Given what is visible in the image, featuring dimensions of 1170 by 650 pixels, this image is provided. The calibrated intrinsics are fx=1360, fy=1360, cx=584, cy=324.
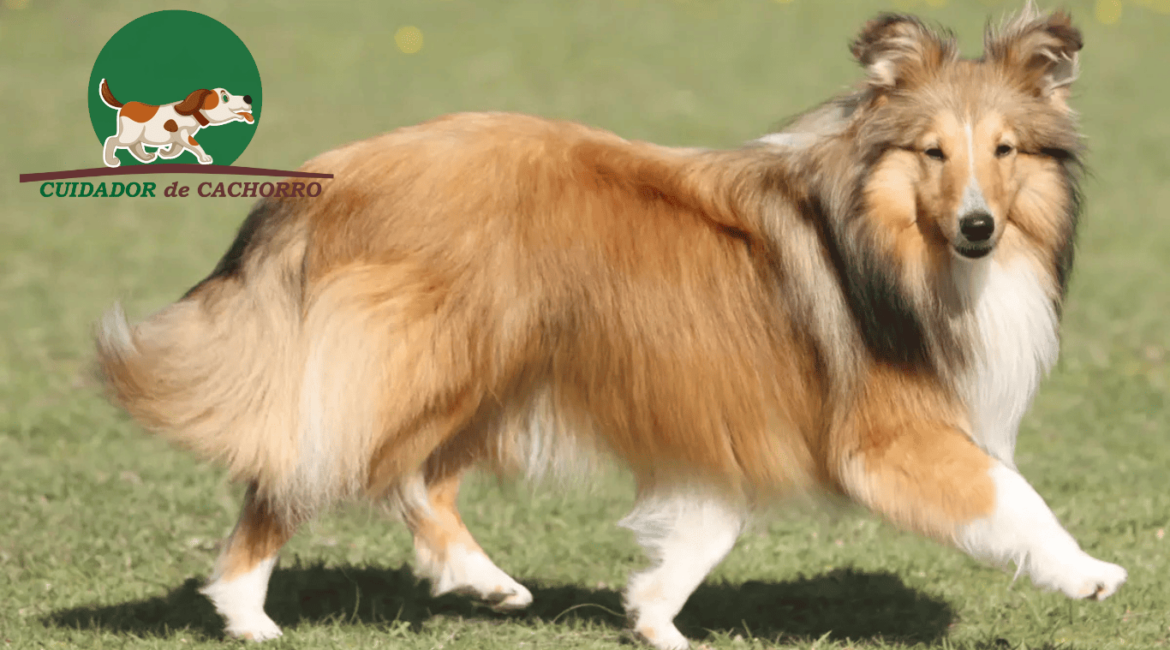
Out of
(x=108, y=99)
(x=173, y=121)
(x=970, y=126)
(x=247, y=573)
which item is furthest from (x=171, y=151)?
(x=970, y=126)

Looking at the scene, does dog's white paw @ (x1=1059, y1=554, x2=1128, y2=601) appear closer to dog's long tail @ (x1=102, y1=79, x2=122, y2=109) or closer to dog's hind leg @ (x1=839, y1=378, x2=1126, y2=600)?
dog's hind leg @ (x1=839, y1=378, x2=1126, y2=600)

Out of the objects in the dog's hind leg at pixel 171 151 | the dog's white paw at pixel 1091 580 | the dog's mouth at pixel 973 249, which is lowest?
the dog's white paw at pixel 1091 580

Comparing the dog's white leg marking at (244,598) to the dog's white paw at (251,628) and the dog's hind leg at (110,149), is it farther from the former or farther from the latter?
the dog's hind leg at (110,149)

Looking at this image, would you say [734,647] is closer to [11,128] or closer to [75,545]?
[75,545]

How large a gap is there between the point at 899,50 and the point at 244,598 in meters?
2.81

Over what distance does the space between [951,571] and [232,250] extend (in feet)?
10.2

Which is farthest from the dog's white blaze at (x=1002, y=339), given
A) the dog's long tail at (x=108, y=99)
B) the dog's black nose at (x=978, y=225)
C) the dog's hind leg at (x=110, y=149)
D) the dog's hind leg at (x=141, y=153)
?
the dog's long tail at (x=108, y=99)

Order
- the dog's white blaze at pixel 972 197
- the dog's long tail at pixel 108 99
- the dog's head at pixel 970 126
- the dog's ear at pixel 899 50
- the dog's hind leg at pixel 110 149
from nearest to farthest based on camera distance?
1. the dog's white blaze at pixel 972 197
2. the dog's head at pixel 970 126
3. the dog's ear at pixel 899 50
4. the dog's hind leg at pixel 110 149
5. the dog's long tail at pixel 108 99

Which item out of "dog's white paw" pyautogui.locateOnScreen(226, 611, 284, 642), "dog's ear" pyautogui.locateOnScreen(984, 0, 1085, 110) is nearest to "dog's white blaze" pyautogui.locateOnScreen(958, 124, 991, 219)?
"dog's ear" pyautogui.locateOnScreen(984, 0, 1085, 110)

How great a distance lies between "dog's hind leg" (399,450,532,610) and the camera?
192 inches

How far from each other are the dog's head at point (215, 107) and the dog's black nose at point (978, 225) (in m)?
2.95

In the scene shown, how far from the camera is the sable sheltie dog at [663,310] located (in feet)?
14.2

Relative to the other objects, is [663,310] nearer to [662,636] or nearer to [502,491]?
[662,636]

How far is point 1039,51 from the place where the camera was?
14.2 ft
